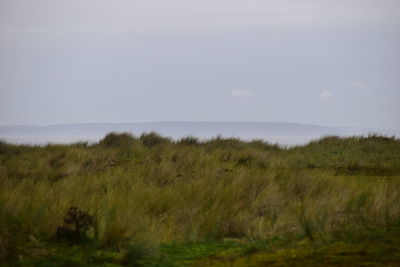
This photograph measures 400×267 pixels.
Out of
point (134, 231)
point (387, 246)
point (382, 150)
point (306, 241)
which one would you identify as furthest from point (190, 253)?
point (382, 150)

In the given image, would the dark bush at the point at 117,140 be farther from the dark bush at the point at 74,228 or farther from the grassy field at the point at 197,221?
the dark bush at the point at 74,228

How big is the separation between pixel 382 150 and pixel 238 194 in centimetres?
1403

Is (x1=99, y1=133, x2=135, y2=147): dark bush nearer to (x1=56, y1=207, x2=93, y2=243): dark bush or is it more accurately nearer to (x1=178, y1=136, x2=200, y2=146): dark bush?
(x1=178, y1=136, x2=200, y2=146): dark bush

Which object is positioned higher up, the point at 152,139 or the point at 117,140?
the point at 152,139

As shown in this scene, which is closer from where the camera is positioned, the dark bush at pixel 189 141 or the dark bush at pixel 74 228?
the dark bush at pixel 74 228

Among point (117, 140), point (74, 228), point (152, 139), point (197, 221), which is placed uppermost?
point (152, 139)

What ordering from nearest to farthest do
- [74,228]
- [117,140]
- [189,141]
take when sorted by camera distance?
[74,228] → [117,140] → [189,141]

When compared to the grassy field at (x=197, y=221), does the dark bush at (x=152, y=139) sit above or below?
above

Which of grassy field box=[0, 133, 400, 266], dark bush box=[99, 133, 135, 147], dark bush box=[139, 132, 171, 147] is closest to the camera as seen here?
grassy field box=[0, 133, 400, 266]

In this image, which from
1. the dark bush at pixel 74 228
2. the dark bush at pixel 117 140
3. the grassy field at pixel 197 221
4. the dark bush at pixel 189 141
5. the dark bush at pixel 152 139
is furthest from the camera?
the dark bush at pixel 189 141

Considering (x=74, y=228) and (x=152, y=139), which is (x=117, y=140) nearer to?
(x=152, y=139)

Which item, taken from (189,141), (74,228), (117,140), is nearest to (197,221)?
(74,228)

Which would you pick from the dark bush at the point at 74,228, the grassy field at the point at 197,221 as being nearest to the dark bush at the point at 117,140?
the grassy field at the point at 197,221

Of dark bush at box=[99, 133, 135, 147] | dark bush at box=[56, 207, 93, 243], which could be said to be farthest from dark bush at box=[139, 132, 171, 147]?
dark bush at box=[56, 207, 93, 243]
